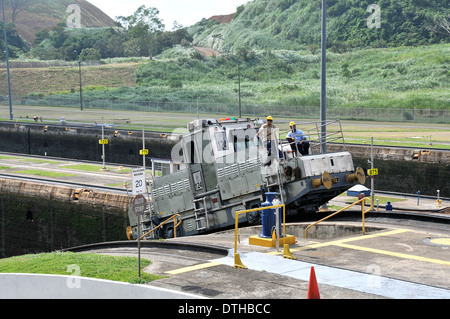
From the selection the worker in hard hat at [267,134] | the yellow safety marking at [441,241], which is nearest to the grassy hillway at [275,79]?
the worker in hard hat at [267,134]

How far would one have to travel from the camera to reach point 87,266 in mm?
Answer: 14078

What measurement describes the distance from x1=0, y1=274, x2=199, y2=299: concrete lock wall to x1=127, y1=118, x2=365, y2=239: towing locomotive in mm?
6309

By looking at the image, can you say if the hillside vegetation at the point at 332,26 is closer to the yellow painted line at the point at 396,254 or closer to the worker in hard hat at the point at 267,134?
the worker in hard hat at the point at 267,134

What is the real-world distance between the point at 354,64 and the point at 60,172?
8184 centimetres

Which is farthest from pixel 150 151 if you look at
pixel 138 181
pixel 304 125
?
pixel 138 181

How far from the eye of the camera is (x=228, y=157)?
20047mm

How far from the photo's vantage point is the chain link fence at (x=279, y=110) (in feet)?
233

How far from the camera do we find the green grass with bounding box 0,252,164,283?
1311cm

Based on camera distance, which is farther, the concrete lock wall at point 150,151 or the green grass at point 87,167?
the green grass at point 87,167

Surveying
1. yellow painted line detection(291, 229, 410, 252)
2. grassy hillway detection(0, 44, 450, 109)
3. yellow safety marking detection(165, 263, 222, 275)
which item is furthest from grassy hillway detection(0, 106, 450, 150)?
yellow safety marking detection(165, 263, 222, 275)

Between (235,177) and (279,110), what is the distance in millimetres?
61250

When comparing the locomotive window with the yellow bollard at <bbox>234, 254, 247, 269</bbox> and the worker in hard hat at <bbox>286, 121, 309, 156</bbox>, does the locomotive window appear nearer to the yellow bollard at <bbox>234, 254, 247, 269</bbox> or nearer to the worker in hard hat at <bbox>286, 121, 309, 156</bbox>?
the worker in hard hat at <bbox>286, 121, 309, 156</bbox>

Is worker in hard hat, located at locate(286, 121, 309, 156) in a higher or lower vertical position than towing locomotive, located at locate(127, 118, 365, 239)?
higher

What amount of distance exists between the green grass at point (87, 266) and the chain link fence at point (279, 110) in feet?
175
